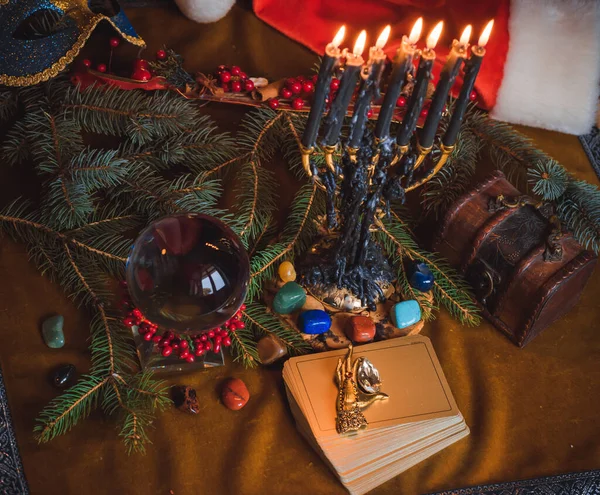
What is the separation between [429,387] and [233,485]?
0.96ft

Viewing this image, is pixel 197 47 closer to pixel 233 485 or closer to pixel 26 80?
pixel 26 80

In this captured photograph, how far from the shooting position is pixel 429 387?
0.93 meters

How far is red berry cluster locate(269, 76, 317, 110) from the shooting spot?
1153 mm

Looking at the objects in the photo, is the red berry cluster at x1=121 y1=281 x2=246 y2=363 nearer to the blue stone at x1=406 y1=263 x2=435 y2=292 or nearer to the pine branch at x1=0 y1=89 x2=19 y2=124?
the blue stone at x1=406 y1=263 x2=435 y2=292

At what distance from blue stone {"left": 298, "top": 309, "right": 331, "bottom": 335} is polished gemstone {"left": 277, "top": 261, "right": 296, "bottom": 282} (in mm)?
71

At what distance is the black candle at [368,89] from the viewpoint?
719 millimetres

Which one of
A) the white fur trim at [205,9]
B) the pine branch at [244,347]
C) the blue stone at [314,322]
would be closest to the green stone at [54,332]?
the pine branch at [244,347]

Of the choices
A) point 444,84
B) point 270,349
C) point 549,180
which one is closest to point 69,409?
point 270,349

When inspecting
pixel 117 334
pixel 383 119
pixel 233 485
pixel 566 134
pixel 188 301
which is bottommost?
pixel 233 485

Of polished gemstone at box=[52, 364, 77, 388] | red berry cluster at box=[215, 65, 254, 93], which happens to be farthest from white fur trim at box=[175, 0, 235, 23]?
polished gemstone at box=[52, 364, 77, 388]

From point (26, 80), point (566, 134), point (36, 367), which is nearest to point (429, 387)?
point (36, 367)

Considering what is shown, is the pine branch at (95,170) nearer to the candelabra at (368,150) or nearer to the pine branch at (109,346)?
the pine branch at (109,346)

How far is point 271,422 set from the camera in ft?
3.08

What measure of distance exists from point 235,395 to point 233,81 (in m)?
0.56
